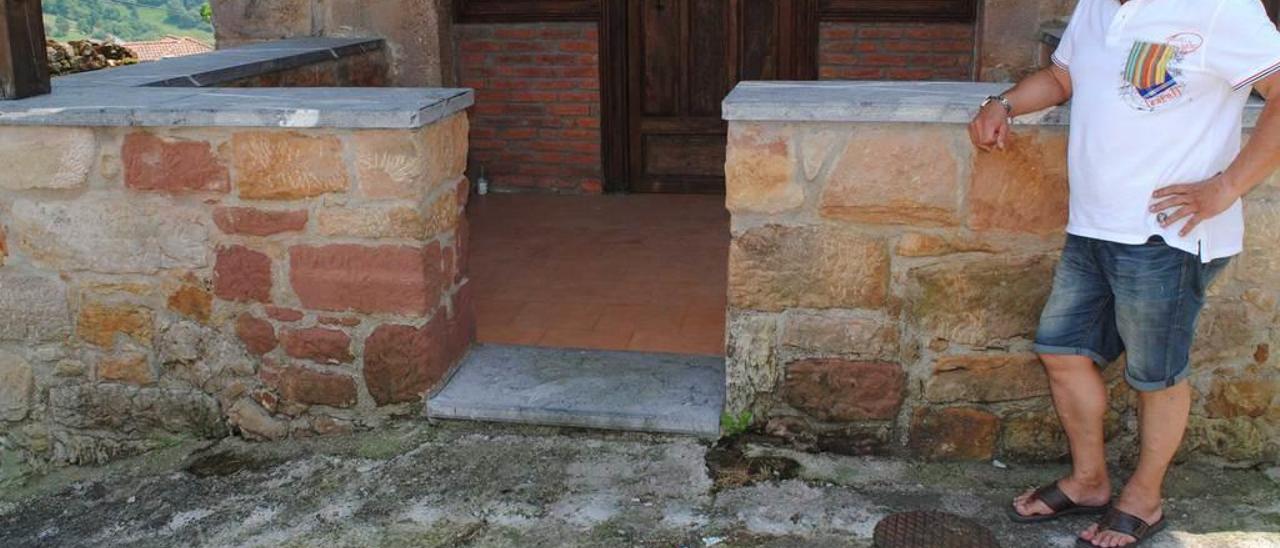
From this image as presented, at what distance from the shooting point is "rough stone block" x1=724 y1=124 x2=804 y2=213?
3096mm

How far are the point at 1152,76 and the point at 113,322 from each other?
3011 mm

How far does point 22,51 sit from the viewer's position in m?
3.61


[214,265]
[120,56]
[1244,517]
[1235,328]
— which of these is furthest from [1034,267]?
[120,56]

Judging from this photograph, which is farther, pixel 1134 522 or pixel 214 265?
pixel 214 265

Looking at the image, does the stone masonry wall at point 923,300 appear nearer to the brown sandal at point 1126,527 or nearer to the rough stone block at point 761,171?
the rough stone block at point 761,171

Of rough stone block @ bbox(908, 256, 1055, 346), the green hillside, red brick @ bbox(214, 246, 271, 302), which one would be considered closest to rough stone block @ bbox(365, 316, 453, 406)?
red brick @ bbox(214, 246, 271, 302)

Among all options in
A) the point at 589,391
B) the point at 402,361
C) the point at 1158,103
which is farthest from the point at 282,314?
the point at 1158,103

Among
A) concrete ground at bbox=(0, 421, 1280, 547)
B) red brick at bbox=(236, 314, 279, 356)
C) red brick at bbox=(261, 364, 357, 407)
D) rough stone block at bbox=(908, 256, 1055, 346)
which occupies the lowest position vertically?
concrete ground at bbox=(0, 421, 1280, 547)

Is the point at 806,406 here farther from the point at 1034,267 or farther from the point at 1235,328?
the point at 1235,328

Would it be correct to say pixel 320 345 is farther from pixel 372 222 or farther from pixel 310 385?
pixel 372 222

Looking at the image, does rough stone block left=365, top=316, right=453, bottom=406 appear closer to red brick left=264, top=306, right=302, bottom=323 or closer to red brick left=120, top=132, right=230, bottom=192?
red brick left=264, top=306, right=302, bottom=323

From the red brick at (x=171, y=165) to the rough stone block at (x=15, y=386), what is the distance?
817mm

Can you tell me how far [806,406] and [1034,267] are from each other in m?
0.75

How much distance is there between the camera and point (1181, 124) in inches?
97.7
